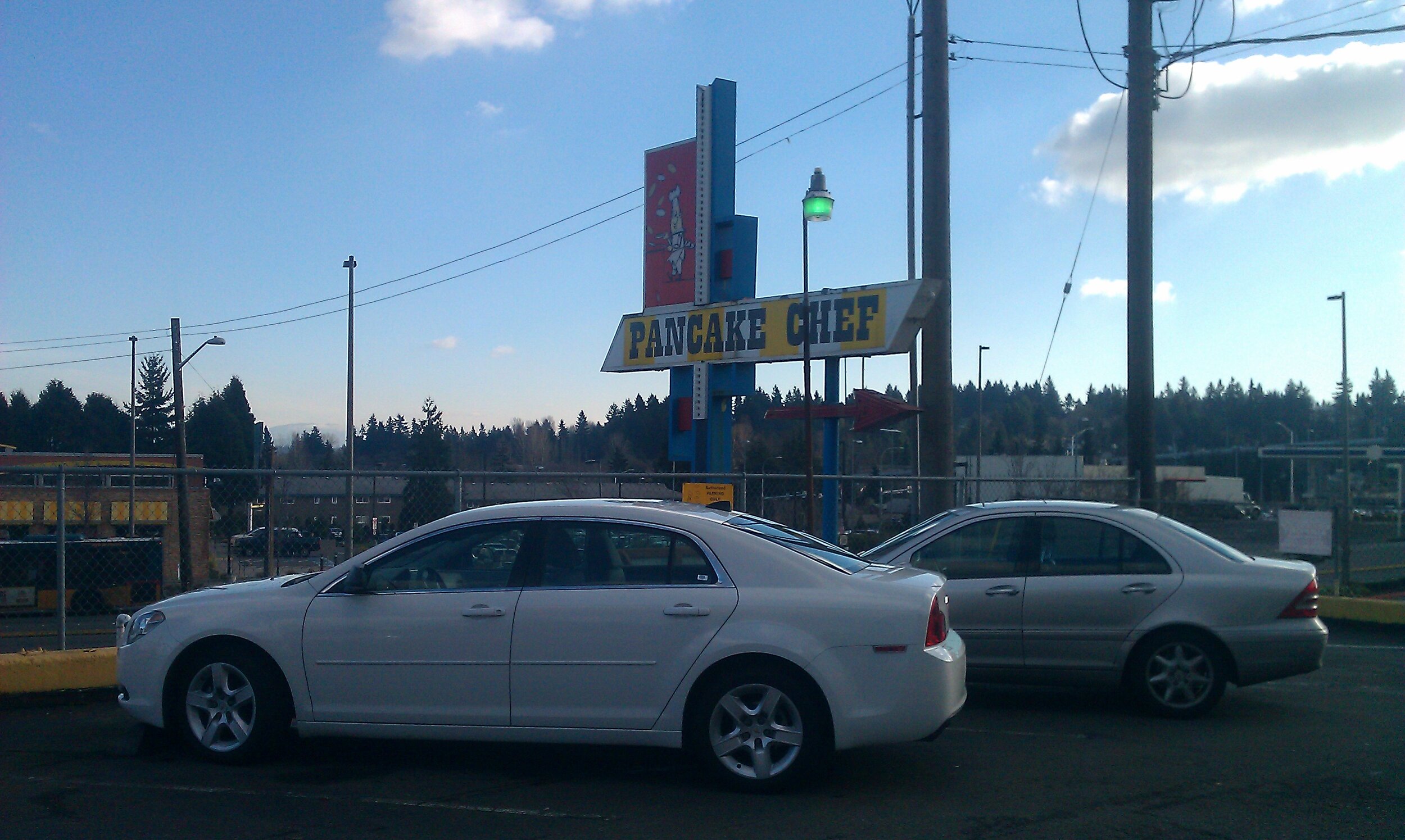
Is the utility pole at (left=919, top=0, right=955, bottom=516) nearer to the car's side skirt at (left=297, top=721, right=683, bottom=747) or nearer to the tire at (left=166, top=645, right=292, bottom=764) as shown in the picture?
the car's side skirt at (left=297, top=721, right=683, bottom=747)

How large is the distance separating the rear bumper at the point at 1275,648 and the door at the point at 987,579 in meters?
1.43

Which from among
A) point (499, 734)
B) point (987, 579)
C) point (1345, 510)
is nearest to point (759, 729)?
point (499, 734)

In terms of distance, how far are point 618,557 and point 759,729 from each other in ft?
3.97

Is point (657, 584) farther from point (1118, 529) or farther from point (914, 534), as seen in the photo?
point (1118, 529)

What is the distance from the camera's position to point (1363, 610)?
43.9 ft

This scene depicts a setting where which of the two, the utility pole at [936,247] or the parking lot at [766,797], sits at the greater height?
the utility pole at [936,247]

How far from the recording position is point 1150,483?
1479 cm

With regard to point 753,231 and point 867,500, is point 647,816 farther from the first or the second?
point 867,500

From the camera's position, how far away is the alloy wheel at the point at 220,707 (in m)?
6.21

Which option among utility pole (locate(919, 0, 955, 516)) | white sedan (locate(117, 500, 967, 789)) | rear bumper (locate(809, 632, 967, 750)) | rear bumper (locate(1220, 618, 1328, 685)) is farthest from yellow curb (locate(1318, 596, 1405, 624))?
white sedan (locate(117, 500, 967, 789))

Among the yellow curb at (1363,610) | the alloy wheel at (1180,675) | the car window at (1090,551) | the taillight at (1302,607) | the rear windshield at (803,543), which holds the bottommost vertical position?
the yellow curb at (1363,610)

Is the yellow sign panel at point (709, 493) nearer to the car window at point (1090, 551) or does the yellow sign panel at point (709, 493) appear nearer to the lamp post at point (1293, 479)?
the car window at point (1090, 551)

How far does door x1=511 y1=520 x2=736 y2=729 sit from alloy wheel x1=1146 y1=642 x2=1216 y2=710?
376 centimetres

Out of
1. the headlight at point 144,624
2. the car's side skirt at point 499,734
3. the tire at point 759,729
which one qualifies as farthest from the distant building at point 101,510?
the tire at point 759,729
